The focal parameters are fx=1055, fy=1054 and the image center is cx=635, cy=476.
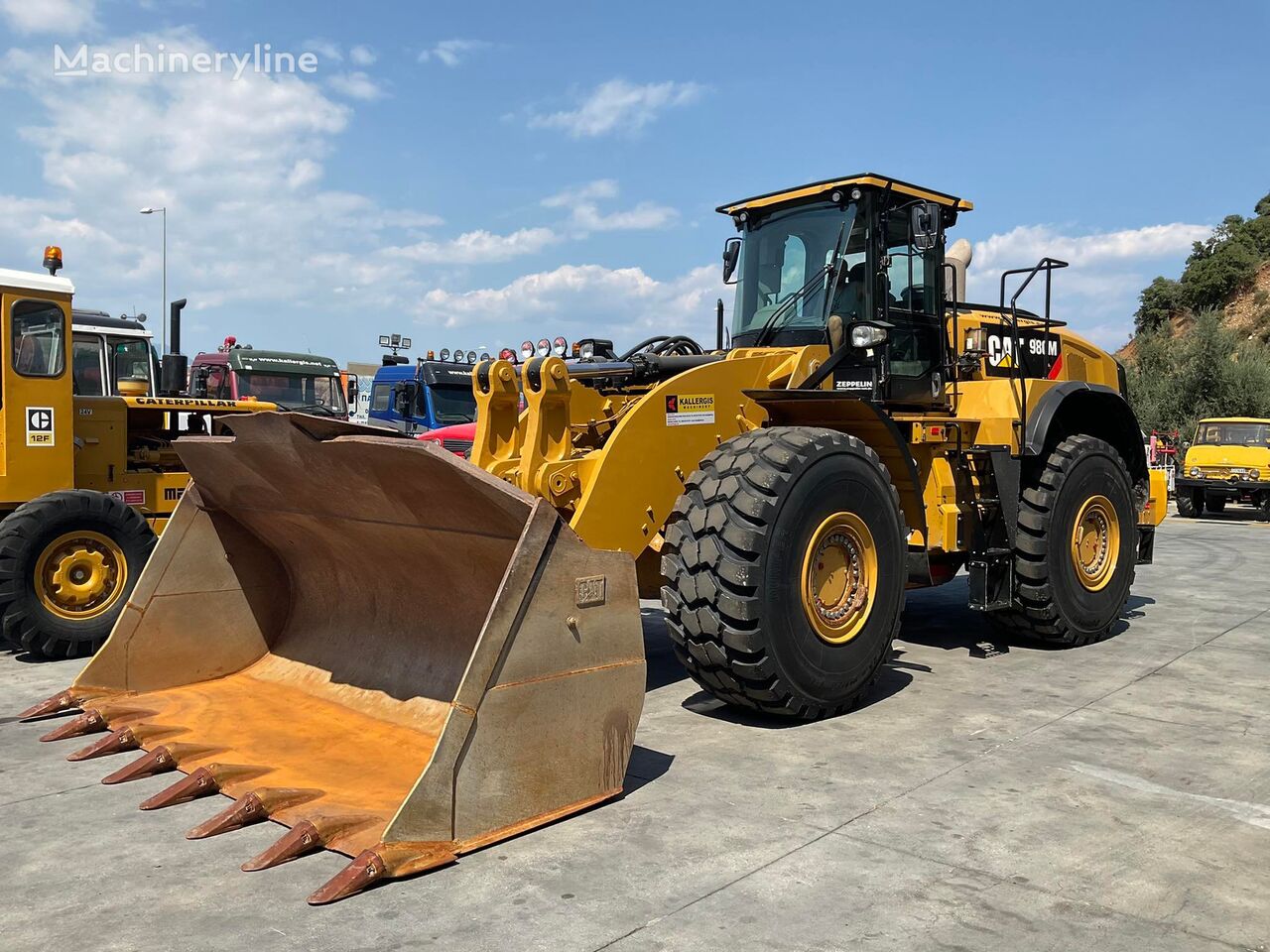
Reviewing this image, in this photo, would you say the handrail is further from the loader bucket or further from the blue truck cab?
the blue truck cab

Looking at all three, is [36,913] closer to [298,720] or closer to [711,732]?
[298,720]

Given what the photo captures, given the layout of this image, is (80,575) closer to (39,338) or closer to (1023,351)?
(39,338)

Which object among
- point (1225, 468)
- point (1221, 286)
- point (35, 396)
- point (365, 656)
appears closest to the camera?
point (365, 656)

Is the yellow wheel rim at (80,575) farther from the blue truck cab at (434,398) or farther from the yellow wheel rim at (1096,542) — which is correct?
the blue truck cab at (434,398)

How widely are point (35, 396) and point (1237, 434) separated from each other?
21.2m

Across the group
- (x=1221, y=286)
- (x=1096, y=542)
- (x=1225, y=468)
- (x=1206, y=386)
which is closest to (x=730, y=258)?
(x=1096, y=542)

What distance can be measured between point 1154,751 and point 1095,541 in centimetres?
291

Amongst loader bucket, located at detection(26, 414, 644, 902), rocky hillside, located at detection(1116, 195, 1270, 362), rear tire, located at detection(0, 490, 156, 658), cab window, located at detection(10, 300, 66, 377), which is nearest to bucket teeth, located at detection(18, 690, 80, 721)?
loader bucket, located at detection(26, 414, 644, 902)

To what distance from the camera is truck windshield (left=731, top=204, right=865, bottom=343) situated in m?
6.46

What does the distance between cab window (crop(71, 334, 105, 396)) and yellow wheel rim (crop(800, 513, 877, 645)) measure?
8925mm

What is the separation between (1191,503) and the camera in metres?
21.4

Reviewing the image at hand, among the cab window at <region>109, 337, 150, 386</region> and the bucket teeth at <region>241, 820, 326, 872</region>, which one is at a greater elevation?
the cab window at <region>109, 337, 150, 386</region>

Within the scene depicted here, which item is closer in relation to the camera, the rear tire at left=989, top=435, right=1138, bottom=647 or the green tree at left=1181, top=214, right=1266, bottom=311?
the rear tire at left=989, top=435, right=1138, bottom=647

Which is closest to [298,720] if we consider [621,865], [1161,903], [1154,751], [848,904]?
[621,865]
